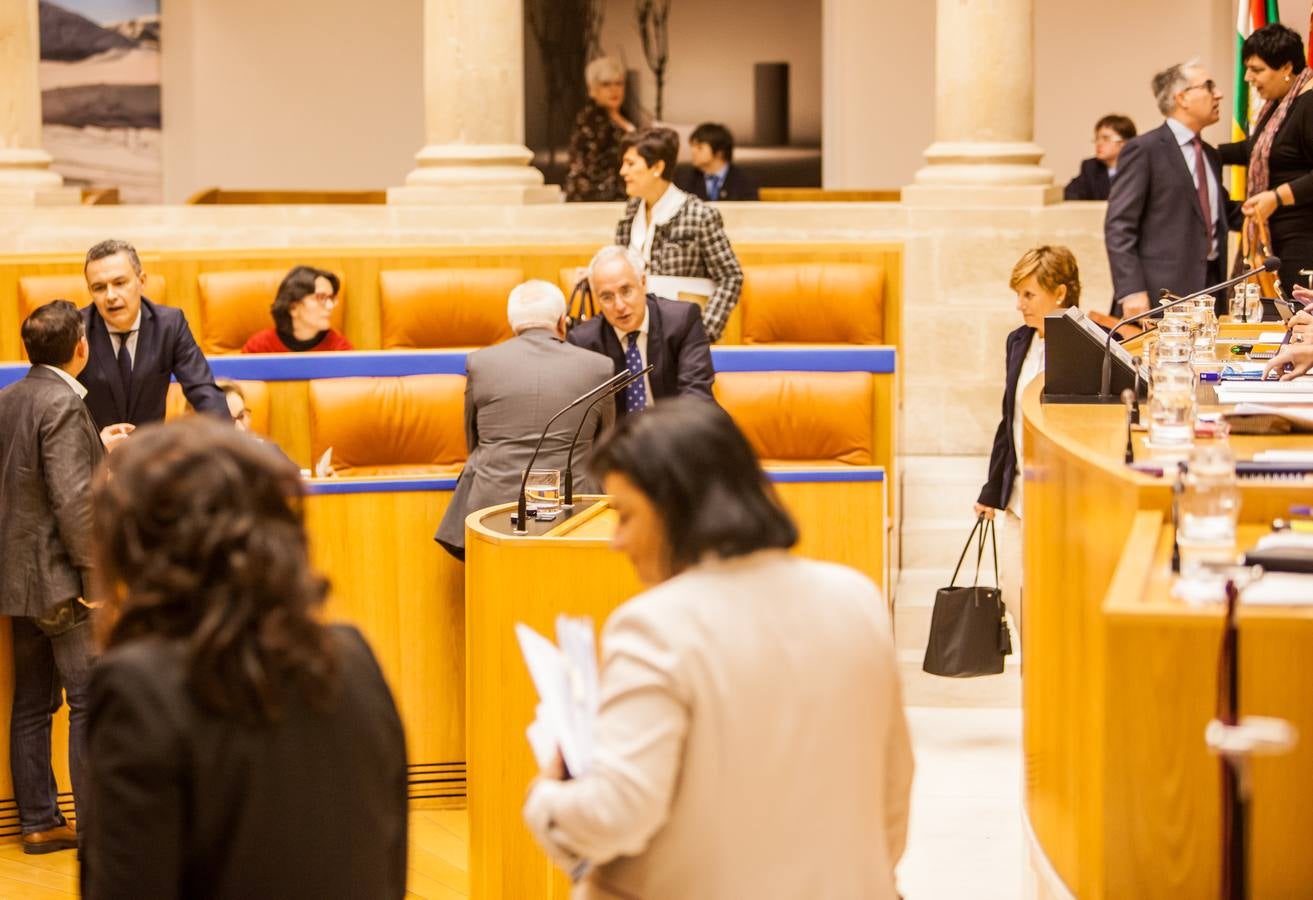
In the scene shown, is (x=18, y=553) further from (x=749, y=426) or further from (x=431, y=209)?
(x=431, y=209)

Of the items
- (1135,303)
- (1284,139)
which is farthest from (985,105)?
(1284,139)

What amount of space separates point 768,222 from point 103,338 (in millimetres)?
4199

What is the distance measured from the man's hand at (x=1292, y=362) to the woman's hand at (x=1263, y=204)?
2.14 meters

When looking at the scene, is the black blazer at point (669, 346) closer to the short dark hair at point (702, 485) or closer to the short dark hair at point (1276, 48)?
the short dark hair at point (1276, 48)

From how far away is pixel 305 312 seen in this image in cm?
676

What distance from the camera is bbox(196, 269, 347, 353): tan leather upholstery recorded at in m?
7.69

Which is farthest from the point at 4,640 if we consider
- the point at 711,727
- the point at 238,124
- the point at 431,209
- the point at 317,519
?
the point at 238,124

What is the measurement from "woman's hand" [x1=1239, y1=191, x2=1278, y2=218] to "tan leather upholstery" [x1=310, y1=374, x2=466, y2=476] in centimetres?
267

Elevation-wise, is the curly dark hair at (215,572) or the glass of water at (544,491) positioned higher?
the curly dark hair at (215,572)

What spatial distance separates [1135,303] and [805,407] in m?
1.25

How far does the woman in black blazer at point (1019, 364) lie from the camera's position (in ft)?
16.8

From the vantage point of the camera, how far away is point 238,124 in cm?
1345

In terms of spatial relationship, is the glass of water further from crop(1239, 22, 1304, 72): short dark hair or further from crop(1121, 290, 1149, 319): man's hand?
crop(1239, 22, 1304, 72): short dark hair

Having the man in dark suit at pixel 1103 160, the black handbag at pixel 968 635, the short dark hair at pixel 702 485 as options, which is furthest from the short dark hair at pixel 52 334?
the man in dark suit at pixel 1103 160
